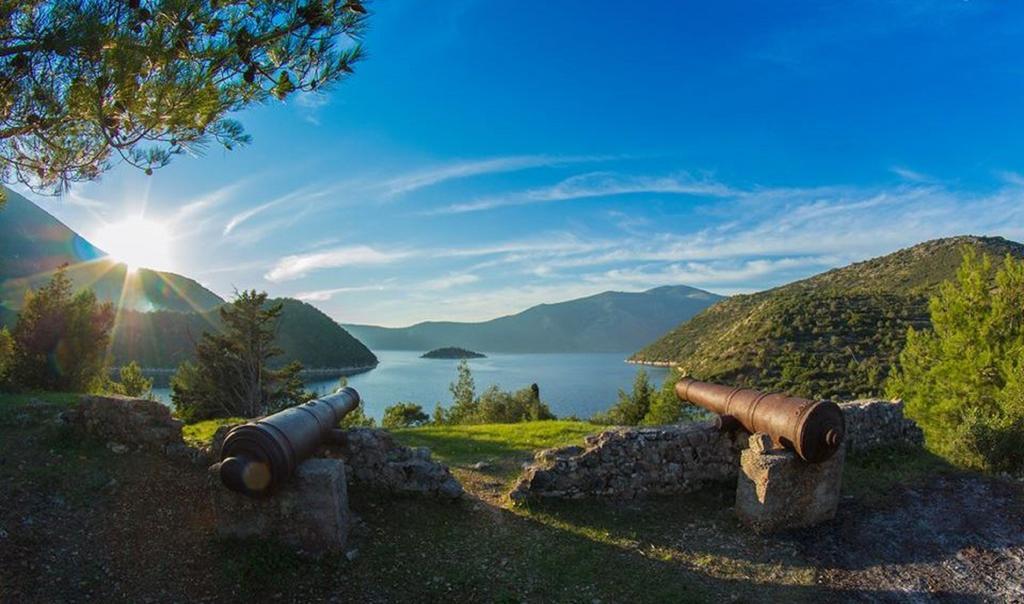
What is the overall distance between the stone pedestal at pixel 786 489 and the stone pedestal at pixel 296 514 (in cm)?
517

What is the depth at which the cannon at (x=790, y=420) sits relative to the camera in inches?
260

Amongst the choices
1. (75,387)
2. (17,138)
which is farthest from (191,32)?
(75,387)

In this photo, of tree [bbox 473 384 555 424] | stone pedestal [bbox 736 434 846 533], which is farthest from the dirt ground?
tree [bbox 473 384 555 424]

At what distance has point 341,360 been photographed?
94000 mm

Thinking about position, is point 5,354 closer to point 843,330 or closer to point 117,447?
point 117,447

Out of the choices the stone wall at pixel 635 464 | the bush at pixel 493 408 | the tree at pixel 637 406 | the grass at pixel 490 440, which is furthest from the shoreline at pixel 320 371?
the stone wall at pixel 635 464

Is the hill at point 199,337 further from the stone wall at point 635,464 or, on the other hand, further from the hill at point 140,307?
the stone wall at point 635,464

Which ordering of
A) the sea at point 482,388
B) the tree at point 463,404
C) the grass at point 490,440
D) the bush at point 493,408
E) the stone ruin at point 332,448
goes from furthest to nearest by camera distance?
the sea at point 482,388 < the tree at point 463,404 < the bush at point 493,408 < the grass at point 490,440 < the stone ruin at point 332,448

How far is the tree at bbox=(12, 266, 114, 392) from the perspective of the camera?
1516cm

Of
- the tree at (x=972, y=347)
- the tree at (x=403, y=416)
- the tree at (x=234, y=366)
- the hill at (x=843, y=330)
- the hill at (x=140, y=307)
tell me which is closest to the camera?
the tree at (x=972, y=347)

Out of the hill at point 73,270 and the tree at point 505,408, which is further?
the hill at point 73,270

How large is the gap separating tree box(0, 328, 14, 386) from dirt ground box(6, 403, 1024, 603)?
31.3 feet

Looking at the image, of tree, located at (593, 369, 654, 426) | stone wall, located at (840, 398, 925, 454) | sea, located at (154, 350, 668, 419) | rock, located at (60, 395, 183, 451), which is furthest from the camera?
sea, located at (154, 350, 668, 419)

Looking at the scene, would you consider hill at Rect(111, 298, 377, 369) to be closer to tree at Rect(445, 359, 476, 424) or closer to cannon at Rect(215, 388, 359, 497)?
tree at Rect(445, 359, 476, 424)
